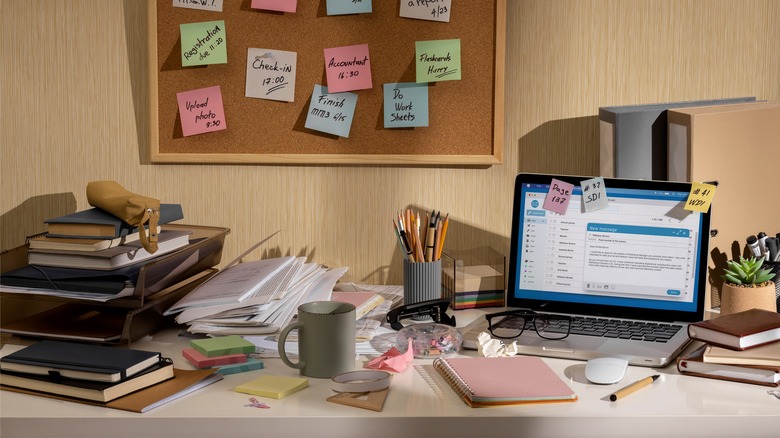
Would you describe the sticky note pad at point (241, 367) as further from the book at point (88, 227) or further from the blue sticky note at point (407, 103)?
the blue sticky note at point (407, 103)

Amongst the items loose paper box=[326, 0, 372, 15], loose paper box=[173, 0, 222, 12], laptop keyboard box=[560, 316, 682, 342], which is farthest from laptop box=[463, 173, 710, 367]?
loose paper box=[173, 0, 222, 12]

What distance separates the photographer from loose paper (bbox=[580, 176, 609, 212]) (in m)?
1.33

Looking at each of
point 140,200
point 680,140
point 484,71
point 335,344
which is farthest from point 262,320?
point 680,140

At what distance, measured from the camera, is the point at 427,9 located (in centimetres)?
155

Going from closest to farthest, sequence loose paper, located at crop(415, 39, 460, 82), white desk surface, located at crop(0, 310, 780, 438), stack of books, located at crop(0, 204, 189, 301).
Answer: white desk surface, located at crop(0, 310, 780, 438) < stack of books, located at crop(0, 204, 189, 301) < loose paper, located at crop(415, 39, 460, 82)

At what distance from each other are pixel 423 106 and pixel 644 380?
74 cm

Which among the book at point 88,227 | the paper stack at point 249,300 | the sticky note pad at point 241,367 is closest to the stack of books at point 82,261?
the book at point 88,227

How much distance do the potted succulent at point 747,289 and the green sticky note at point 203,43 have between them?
1.05 m

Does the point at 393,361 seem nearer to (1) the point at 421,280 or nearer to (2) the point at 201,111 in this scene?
(1) the point at 421,280

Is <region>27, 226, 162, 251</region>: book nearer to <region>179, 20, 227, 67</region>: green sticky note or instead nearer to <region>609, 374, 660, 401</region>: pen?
<region>179, 20, 227, 67</region>: green sticky note

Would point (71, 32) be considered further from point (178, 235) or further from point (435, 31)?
point (435, 31)

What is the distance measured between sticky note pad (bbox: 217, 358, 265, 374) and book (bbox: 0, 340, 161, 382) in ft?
0.32

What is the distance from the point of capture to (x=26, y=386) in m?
1.04

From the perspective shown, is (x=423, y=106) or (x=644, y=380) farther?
(x=423, y=106)
